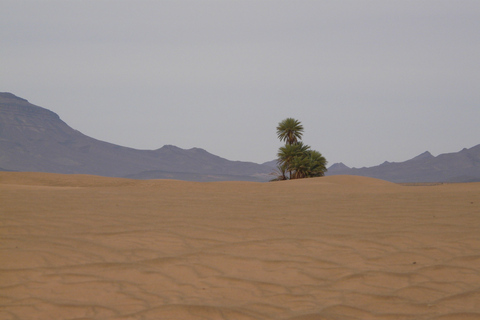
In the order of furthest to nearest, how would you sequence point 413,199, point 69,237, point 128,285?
point 413,199 → point 69,237 → point 128,285

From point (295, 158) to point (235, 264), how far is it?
39.3m

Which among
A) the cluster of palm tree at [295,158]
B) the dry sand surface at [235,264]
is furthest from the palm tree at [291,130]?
the dry sand surface at [235,264]

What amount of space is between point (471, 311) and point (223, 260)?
266 centimetres

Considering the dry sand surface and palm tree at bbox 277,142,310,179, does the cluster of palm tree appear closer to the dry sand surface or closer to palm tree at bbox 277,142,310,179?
palm tree at bbox 277,142,310,179

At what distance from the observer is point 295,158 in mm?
44500

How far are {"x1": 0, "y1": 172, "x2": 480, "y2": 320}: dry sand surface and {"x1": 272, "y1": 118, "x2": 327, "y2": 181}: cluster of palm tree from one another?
34707 mm

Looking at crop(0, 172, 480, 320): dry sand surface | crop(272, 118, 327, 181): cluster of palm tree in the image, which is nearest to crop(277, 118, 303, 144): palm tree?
crop(272, 118, 327, 181): cluster of palm tree

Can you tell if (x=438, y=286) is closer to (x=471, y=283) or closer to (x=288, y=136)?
(x=471, y=283)

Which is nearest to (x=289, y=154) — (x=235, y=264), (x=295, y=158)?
(x=295, y=158)

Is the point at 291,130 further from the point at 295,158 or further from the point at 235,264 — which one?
the point at 235,264

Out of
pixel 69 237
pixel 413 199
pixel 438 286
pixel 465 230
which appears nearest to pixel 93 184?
pixel 413 199

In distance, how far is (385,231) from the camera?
741cm

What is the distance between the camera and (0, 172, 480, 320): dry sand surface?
4211 mm

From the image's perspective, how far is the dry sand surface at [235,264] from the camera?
4.21m
